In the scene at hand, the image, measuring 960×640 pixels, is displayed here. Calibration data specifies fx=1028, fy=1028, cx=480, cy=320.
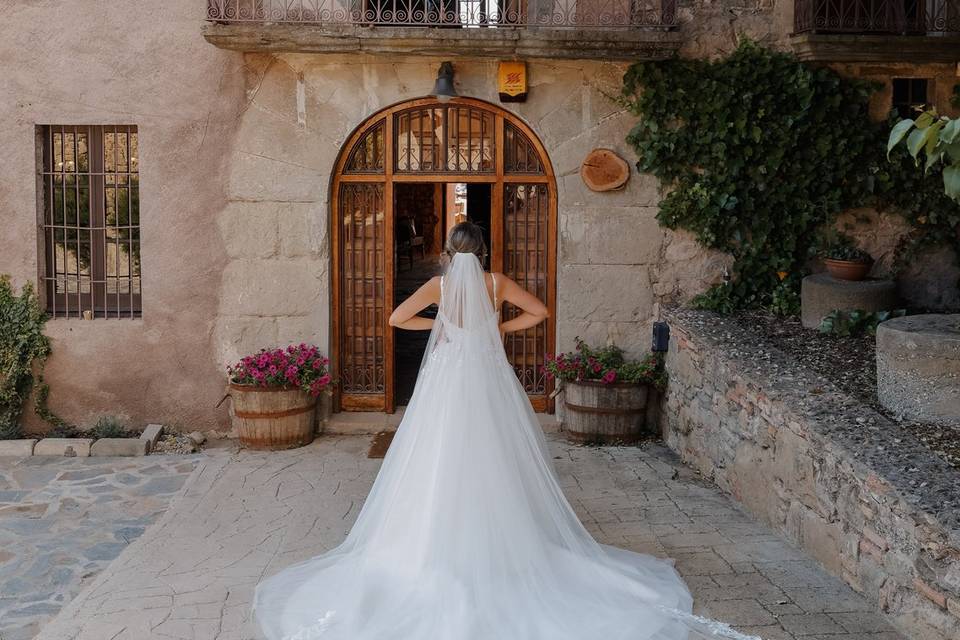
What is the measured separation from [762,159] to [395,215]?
10.3 ft

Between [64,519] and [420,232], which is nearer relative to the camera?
[64,519]

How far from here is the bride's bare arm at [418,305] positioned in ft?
18.2

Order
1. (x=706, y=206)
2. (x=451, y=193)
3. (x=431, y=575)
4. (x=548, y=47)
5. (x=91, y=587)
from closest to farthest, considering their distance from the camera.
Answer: (x=431, y=575)
(x=91, y=587)
(x=548, y=47)
(x=706, y=206)
(x=451, y=193)

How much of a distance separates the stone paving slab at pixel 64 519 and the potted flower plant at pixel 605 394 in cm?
309

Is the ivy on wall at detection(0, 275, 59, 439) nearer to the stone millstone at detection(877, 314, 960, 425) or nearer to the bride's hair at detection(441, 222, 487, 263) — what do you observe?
the bride's hair at detection(441, 222, 487, 263)

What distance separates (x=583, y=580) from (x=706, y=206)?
4.43 metres

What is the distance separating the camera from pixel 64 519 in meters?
6.86

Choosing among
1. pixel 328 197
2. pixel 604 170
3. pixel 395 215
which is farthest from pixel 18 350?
pixel 604 170

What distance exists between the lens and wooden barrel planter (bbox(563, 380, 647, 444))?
332 inches

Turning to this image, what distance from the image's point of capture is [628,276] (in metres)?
8.83

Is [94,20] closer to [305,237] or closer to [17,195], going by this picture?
[17,195]

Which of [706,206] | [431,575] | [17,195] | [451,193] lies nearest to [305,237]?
[17,195]

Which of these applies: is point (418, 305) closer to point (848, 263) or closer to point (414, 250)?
point (848, 263)

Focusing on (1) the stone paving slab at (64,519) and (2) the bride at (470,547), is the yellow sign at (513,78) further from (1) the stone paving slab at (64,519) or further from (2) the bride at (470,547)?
(1) the stone paving slab at (64,519)
